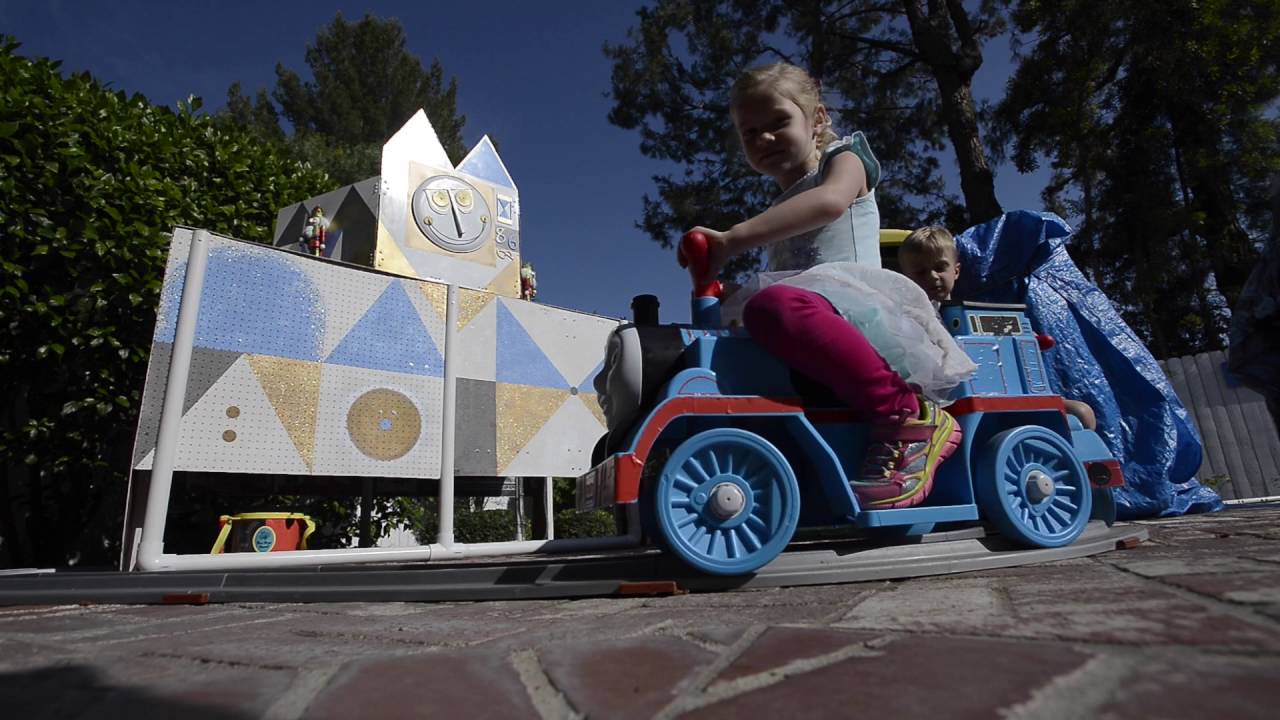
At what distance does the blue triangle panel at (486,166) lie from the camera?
4.85m

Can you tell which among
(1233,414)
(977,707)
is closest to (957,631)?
(977,707)

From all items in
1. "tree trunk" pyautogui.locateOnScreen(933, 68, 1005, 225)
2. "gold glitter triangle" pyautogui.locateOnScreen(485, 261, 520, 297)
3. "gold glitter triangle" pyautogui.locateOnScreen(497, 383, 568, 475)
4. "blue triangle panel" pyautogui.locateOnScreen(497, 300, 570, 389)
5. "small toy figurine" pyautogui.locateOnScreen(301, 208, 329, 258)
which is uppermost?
"tree trunk" pyautogui.locateOnScreen(933, 68, 1005, 225)

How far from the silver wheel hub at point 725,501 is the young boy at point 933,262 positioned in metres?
1.37

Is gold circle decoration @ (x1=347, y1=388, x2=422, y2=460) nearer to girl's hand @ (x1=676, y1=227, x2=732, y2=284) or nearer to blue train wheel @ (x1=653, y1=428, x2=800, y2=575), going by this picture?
girl's hand @ (x1=676, y1=227, x2=732, y2=284)

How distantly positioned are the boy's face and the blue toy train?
42 cm

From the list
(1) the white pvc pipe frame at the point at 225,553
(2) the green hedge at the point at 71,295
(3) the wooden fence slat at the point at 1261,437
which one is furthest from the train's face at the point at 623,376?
(3) the wooden fence slat at the point at 1261,437

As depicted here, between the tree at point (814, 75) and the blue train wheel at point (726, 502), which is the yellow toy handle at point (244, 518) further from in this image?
the tree at point (814, 75)

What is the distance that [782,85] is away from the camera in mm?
1949

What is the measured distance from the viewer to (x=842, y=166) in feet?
6.05

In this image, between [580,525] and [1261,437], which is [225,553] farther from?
[1261,437]

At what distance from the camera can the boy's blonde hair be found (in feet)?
8.16

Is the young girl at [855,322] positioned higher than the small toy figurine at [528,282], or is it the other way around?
the small toy figurine at [528,282]

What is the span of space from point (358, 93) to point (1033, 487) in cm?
2223

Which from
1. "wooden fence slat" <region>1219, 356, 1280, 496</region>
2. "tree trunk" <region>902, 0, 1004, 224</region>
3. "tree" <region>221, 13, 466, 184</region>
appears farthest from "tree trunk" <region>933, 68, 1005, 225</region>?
"tree" <region>221, 13, 466, 184</region>
